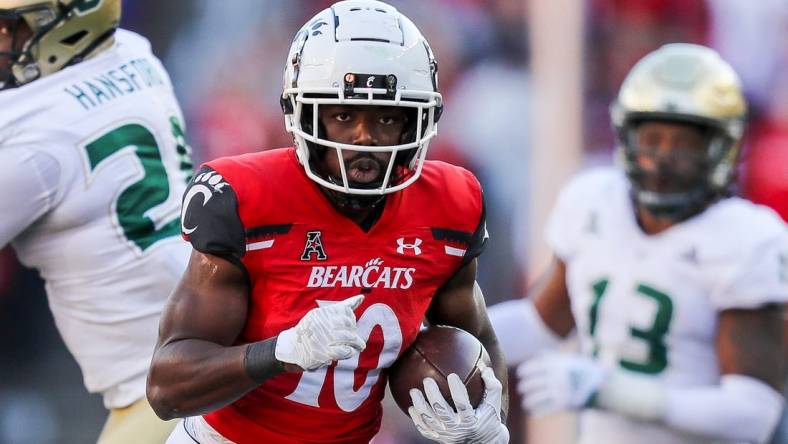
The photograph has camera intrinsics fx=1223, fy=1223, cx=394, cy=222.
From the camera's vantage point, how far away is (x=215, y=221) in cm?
228

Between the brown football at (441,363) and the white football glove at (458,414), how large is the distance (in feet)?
0.07

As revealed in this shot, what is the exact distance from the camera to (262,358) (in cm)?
217

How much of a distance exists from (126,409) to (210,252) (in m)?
1.06

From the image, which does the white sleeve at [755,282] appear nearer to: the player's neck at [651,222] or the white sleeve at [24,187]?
the player's neck at [651,222]

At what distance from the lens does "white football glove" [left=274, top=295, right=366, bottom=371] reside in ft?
6.83

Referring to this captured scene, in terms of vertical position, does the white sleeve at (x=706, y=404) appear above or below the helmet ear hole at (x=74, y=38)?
below

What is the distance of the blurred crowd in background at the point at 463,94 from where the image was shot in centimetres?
446

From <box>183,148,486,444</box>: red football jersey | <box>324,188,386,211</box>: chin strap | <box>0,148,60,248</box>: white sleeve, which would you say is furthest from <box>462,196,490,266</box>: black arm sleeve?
<box>0,148,60,248</box>: white sleeve

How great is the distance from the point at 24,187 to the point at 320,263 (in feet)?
3.44

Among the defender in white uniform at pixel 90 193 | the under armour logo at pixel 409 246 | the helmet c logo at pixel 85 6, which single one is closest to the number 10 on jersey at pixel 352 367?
the under armour logo at pixel 409 246

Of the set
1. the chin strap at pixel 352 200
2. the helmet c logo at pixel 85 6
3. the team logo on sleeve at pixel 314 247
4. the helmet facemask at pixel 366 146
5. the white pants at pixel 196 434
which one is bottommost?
the white pants at pixel 196 434

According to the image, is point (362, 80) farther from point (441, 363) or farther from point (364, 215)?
point (441, 363)

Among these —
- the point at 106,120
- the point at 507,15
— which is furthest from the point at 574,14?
the point at 106,120

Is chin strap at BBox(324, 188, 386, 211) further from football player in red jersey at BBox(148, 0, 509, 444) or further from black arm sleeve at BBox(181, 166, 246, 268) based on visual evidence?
black arm sleeve at BBox(181, 166, 246, 268)
